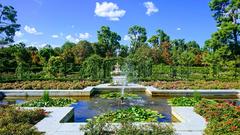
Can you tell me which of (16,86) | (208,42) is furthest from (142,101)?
(208,42)

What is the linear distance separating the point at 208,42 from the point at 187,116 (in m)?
14.6

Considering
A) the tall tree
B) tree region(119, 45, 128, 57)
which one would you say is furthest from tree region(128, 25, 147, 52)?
the tall tree

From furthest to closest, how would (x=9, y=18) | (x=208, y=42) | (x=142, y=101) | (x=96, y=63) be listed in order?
(x=9, y=18) < (x=208, y=42) < (x=96, y=63) < (x=142, y=101)

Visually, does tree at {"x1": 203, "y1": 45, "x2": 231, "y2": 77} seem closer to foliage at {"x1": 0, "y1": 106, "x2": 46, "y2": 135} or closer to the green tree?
the green tree

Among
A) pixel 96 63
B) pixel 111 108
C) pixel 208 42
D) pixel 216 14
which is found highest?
pixel 216 14

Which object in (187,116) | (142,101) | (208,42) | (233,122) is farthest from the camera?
(208,42)

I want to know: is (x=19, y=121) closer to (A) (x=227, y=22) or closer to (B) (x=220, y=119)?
(B) (x=220, y=119)

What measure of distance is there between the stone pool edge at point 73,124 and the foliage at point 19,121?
20 centimetres

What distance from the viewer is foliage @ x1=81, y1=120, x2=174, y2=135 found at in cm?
462

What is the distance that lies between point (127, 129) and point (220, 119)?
6.66 feet

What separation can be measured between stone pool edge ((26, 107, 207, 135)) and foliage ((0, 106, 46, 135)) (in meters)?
0.20

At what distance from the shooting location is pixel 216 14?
67.3ft

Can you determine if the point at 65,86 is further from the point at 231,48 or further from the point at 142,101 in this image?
the point at 231,48

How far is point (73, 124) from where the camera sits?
19.2 ft
